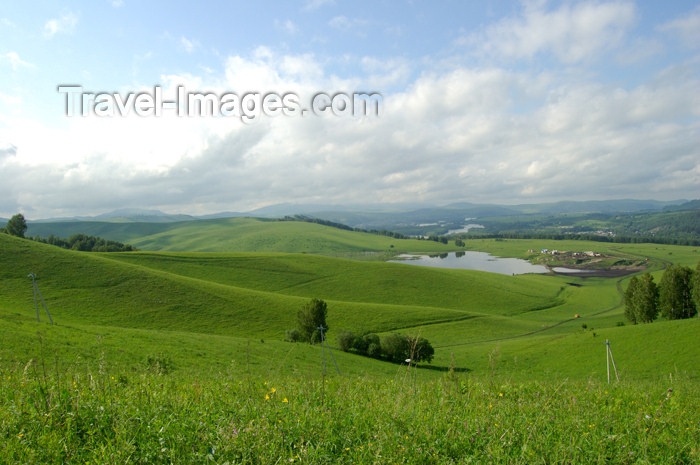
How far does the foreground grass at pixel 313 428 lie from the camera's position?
3.57 metres

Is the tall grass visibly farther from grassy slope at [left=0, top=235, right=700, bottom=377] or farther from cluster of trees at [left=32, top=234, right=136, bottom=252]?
cluster of trees at [left=32, top=234, right=136, bottom=252]

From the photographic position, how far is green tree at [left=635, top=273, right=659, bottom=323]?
55656 mm

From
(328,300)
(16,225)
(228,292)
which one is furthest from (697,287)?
(16,225)

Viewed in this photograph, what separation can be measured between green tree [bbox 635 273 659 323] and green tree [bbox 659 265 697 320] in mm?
1422

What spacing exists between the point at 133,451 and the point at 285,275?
88221mm

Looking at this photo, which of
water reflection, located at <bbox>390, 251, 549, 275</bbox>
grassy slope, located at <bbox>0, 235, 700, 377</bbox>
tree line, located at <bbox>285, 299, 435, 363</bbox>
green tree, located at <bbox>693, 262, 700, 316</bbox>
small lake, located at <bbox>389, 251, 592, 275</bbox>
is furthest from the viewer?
water reflection, located at <bbox>390, 251, 549, 275</bbox>

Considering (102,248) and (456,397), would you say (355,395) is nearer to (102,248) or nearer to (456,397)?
(456,397)

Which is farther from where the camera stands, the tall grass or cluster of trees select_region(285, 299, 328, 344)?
cluster of trees select_region(285, 299, 328, 344)

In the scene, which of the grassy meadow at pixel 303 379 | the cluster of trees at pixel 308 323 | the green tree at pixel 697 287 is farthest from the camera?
the green tree at pixel 697 287

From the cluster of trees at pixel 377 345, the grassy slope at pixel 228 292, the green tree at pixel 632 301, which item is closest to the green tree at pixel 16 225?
the grassy slope at pixel 228 292

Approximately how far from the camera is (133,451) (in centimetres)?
350

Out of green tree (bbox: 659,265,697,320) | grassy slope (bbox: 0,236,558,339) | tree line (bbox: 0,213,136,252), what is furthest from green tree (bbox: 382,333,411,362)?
tree line (bbox: 0,213,136,252)

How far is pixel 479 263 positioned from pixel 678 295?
4637 inches

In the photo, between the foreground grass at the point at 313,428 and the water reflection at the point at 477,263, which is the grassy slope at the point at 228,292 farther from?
the water reflection at the point at 477,263
